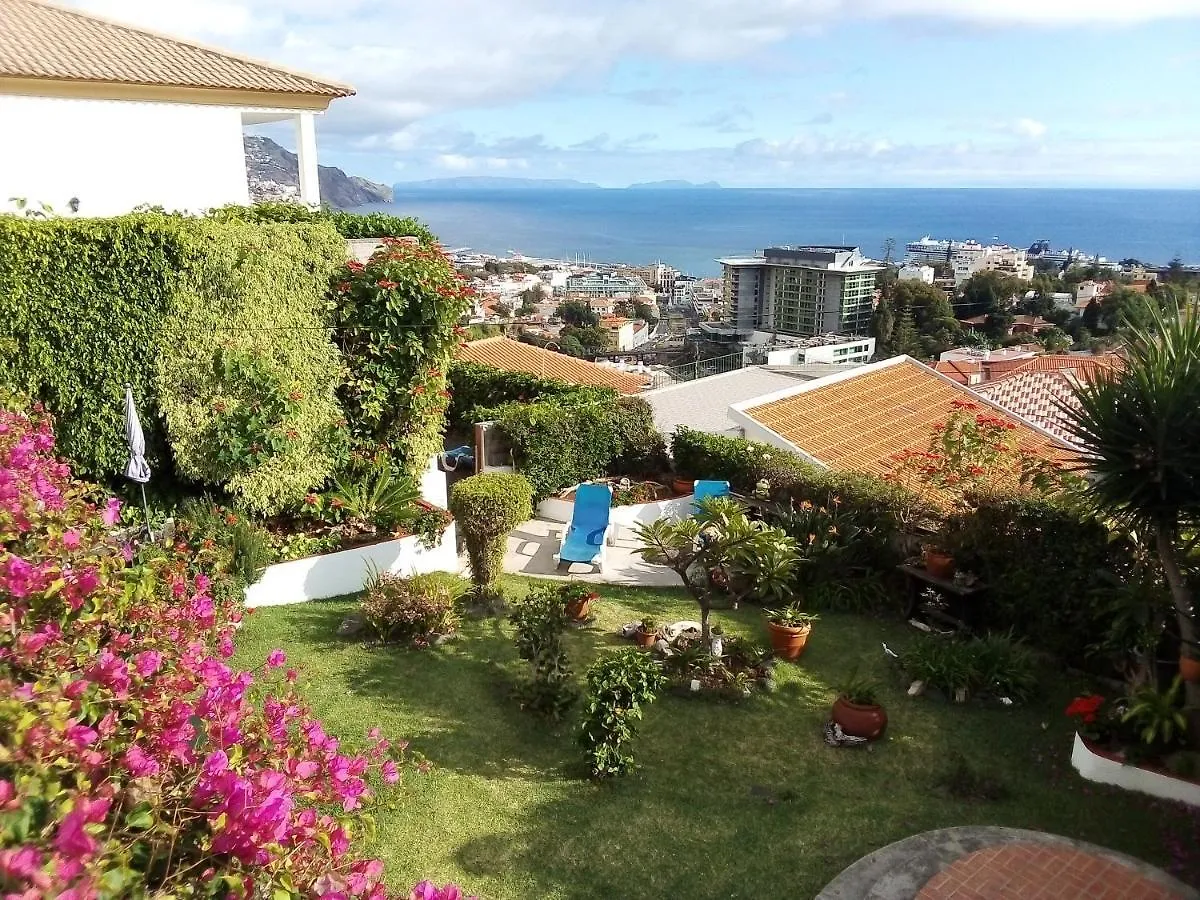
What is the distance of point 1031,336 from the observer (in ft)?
229

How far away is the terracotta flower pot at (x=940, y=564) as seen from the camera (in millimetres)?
9000

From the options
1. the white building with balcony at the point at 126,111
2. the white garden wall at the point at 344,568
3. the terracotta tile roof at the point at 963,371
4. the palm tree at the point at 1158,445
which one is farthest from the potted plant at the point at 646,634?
the terracotta tile roof at the point at 963,371

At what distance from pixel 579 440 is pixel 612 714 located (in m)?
7.91

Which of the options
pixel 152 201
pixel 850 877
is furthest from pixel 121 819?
pixel 152 201

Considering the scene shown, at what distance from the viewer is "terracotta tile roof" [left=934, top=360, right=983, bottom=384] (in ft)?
93.2

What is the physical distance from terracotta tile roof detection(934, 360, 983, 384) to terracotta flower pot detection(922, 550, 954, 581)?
64.9ft

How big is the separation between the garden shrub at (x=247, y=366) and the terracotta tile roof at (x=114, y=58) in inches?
138

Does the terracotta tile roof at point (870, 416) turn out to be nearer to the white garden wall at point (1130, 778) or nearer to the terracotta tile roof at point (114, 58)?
the white garden wall at point (1130, 778)

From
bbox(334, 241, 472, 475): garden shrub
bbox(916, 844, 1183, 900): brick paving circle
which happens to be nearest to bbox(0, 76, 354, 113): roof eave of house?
bbox(334, 241, 472, 475): garden shrub

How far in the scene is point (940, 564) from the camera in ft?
29.7

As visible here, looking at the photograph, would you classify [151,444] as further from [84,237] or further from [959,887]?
[959,887]

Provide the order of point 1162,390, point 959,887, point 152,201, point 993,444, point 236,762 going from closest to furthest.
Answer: point 236,762 < point 959,887 < point 1162,390 < point 993,444 < point 152,201

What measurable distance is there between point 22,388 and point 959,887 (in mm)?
10138

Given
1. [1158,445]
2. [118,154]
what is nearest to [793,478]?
[1158,445]
